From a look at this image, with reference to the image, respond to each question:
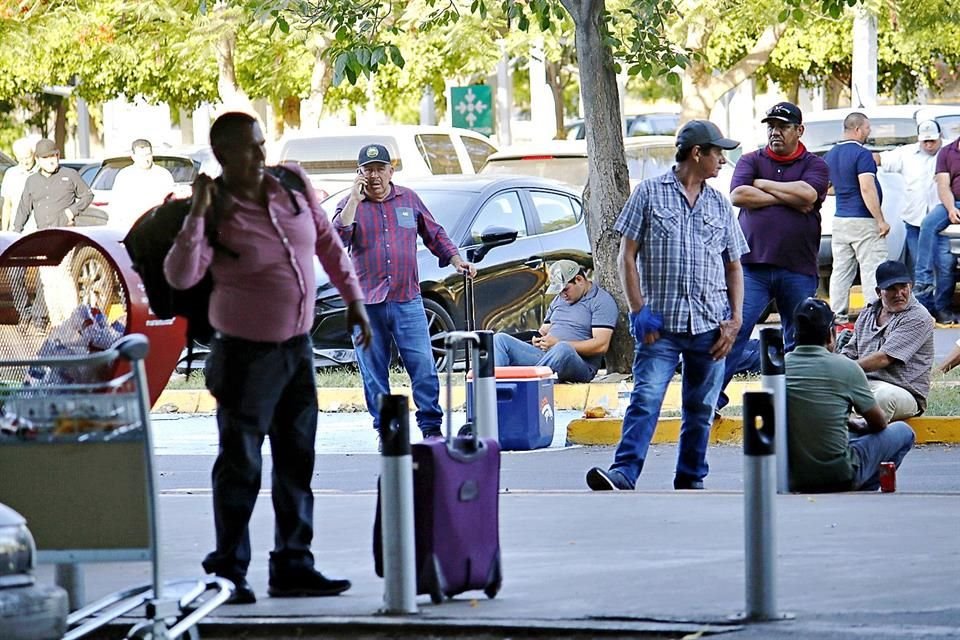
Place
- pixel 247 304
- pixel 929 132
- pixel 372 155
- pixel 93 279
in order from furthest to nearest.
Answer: pixel 929 132, pixel 372 155, pixel 93 279, pixel 247 304

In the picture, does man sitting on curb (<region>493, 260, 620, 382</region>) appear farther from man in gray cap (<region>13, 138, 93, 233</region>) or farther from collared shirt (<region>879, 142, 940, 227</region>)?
man in gray cap (<region>13, 138, 93, 233</region>)

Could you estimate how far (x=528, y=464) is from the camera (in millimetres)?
12008

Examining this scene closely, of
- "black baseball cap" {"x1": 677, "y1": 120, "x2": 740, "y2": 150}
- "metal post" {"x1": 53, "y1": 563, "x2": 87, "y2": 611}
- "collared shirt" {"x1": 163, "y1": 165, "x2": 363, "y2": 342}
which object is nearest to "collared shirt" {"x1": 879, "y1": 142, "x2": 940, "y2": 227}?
"black baseball cap" {"x1": 677, "y1": 120, "x2": 740, "y2": 150}

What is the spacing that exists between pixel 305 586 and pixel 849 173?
419 inches

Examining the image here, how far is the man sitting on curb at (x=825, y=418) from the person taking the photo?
31.5 feet

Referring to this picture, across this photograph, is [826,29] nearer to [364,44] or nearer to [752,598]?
[364,44]

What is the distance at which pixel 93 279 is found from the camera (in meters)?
9.36

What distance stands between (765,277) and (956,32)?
29344 millimetres

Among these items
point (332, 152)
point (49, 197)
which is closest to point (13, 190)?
point (49, 197)

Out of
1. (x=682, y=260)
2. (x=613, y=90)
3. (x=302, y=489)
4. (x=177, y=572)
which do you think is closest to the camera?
(x=302, y=489)

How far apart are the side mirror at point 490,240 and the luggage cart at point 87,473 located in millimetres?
8725

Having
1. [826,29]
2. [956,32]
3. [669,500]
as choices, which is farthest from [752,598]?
[826,29]

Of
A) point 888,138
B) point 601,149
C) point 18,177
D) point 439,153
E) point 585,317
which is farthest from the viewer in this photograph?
point 439,153

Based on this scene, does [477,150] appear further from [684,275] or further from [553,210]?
[684,275]
